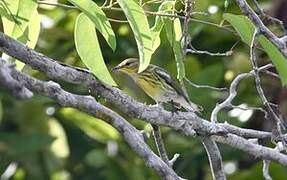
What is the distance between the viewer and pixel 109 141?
5957 millimetres

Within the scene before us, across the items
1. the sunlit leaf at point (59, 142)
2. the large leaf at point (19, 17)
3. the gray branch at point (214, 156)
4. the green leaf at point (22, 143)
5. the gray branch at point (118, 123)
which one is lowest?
the sunlit leaf at point (59, 142)

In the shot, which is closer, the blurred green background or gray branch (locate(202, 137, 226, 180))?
gray branch (locate(202, 137, 226, 180))

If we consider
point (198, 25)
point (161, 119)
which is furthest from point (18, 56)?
point (198, 25)

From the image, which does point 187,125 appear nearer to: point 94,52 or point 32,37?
point 94,52

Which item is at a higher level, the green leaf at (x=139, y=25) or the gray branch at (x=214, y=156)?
the green leaf at (x=139, y=25)

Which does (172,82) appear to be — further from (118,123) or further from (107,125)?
(107,125)

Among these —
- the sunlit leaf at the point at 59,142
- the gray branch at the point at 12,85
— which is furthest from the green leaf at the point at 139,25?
the sunlit leaf at the point at 59,142

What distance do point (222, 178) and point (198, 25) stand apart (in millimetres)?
2357

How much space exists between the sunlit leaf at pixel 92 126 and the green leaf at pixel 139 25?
2864 mm

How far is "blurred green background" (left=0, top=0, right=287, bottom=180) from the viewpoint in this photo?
18.3 feet

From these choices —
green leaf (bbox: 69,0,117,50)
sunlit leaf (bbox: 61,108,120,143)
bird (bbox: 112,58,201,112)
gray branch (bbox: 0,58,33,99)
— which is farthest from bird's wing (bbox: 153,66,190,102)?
gray branch (bbox: 0,58,33,99)

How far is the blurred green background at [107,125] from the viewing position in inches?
219

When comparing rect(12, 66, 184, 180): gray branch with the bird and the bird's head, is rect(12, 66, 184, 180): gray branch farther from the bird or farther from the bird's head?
the bird's head

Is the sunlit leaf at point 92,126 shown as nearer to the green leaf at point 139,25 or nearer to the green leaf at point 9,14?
the green leaf at point 9,14
